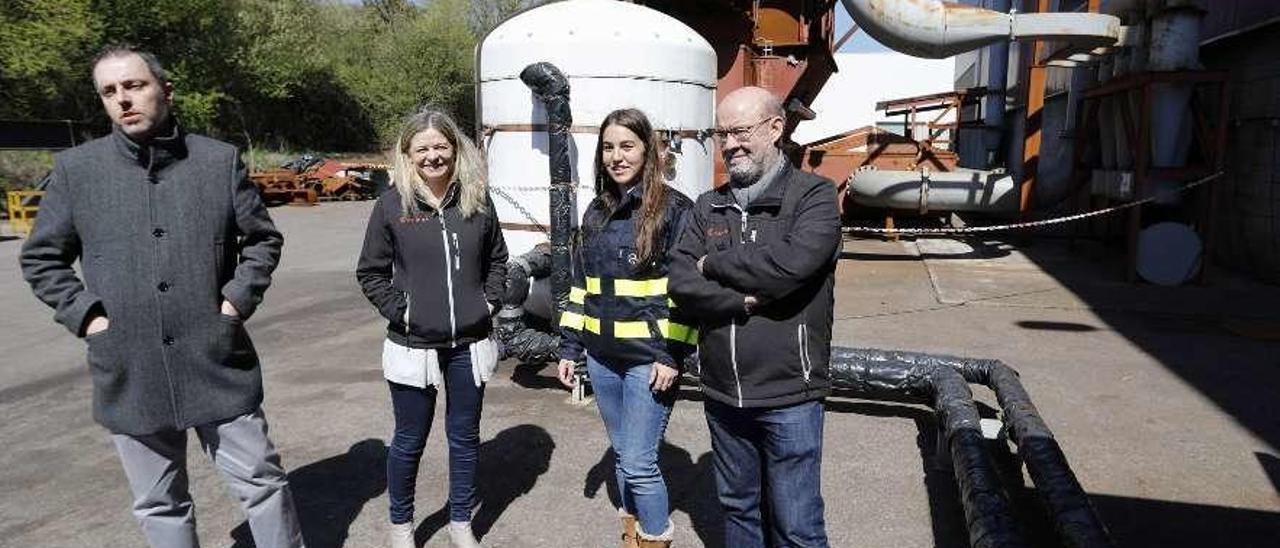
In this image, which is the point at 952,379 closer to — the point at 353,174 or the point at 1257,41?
the point at 1257,41

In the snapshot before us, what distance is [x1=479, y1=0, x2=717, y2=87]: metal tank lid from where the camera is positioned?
254 inches

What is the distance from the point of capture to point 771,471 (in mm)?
2760

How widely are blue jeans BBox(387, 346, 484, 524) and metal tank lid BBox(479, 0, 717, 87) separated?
3720 millimetres

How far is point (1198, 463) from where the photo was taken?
14.9 feet

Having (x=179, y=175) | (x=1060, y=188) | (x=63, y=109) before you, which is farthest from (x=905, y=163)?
(x=63, y=109)

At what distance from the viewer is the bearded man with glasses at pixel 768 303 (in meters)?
2.56

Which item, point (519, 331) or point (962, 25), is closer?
point (519, 331)

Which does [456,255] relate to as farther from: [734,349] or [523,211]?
[523,211]

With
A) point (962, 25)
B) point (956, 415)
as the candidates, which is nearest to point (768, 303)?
point (956, 415)

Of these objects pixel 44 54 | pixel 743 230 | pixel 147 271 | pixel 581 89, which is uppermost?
pixel 44 54

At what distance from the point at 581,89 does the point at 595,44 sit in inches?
14.9

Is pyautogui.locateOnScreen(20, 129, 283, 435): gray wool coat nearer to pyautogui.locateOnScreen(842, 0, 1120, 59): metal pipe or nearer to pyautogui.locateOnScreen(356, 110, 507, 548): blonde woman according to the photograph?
pyautogui.locateOnScreen(356, 110, 507, 548): blonde woman

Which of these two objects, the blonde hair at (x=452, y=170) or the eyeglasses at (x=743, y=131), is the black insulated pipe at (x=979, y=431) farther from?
the blonde hair at (x=452, y=170)

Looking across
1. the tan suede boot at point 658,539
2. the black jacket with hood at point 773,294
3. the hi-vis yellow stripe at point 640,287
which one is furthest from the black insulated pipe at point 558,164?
the black jacket with hood at point 773,294
